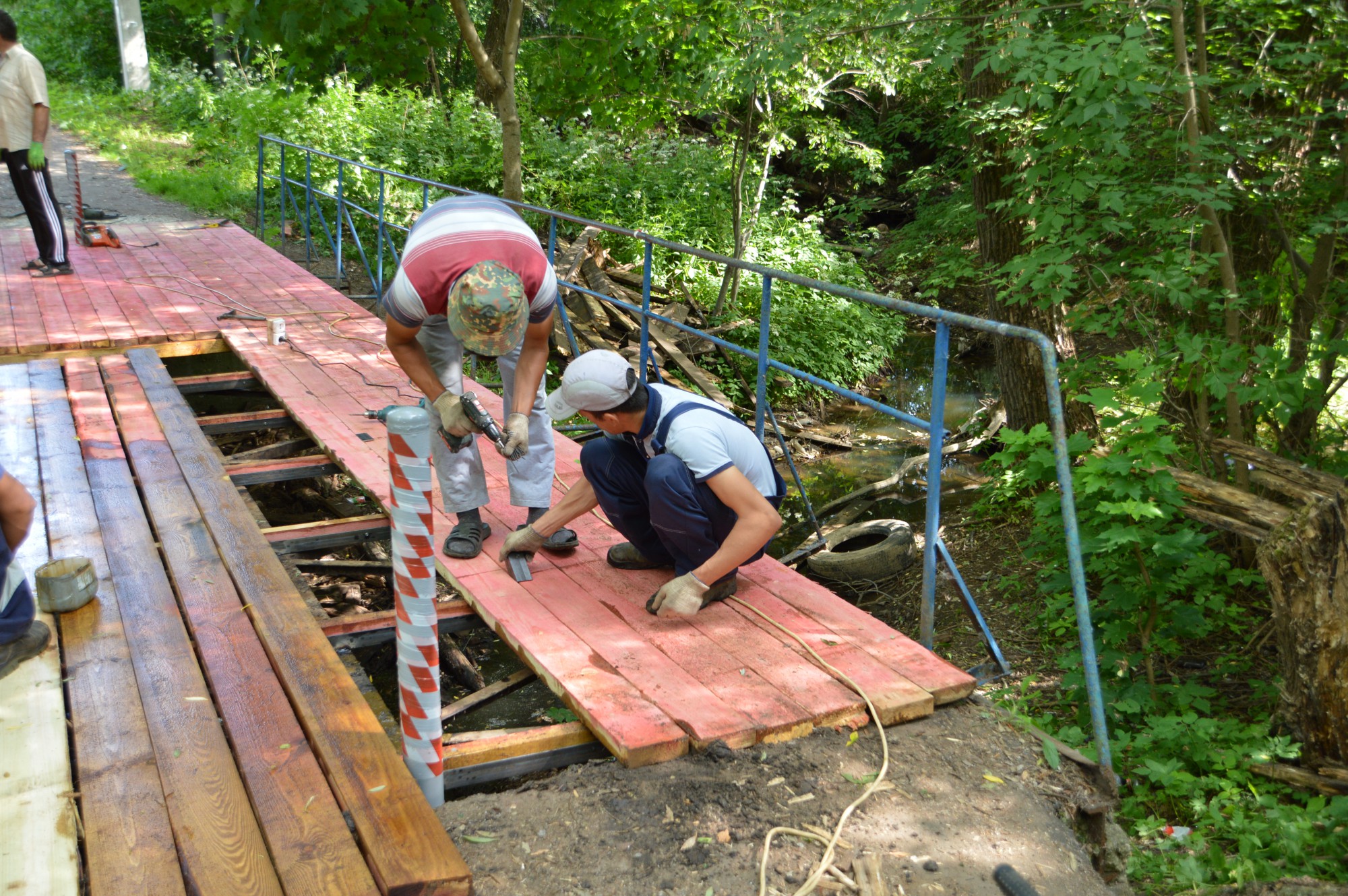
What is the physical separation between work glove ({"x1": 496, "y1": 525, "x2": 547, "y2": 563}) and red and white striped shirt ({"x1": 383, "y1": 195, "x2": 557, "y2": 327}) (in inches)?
33.0

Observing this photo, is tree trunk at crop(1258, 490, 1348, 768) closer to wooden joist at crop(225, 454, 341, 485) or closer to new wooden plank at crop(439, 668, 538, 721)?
new wooden plank at crop(439, 668, 538, 721)

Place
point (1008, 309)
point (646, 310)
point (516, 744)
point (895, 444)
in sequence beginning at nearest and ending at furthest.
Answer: point (516, 744) < point (646, 310) < point (1008, 309) < point (895, 444)

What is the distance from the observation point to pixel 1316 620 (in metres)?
3.35

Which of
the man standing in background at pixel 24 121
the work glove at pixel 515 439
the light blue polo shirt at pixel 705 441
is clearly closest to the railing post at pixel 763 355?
the light blue polo shirt at pixel 705 441

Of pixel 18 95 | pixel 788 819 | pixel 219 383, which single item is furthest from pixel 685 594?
pixel 18 95

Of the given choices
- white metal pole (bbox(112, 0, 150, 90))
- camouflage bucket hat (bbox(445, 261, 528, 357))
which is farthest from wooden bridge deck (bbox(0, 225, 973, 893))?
white metal pole (bbox(112, 0, 150, 90))

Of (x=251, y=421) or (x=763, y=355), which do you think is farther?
(x=251, y=421)

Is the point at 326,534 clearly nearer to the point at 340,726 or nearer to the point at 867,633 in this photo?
the point at 340,726

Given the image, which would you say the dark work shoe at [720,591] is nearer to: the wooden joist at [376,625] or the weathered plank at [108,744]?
the wooden joist at [376,625]

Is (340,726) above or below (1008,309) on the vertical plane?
below

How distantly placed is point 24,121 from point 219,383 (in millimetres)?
2738

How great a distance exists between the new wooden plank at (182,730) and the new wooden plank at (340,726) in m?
0.22

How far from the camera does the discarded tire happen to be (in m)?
6.02

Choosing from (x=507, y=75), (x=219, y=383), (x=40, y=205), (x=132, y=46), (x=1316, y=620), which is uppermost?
(x=132, y=46)
